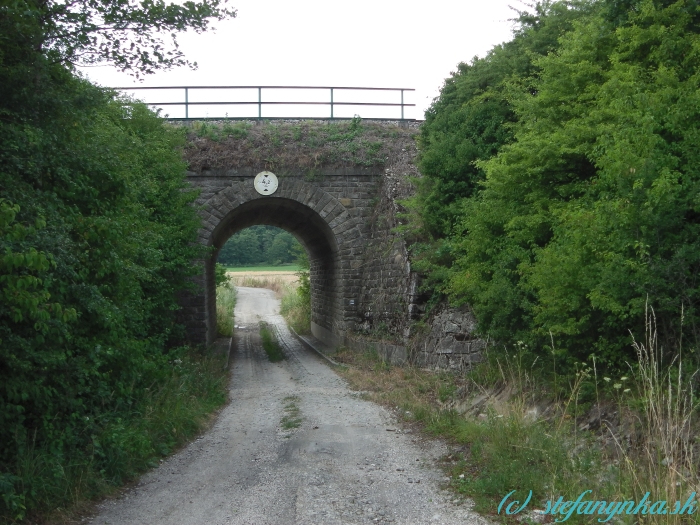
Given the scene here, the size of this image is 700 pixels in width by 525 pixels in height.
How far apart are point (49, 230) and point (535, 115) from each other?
671 cm

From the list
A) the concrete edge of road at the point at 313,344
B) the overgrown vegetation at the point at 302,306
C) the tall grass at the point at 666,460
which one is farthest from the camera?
the overgrown vegetation at the point at 302,306

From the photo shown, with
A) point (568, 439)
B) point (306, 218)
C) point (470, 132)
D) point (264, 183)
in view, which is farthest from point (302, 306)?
point (568, 439)

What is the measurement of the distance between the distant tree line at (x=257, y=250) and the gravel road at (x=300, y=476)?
227 feet

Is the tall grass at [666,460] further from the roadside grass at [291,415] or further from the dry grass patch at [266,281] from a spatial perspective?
the dry grass patch at [266,281]

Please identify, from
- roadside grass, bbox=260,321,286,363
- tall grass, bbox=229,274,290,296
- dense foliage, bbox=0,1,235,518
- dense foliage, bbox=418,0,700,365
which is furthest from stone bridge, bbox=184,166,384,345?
tall grass, bbox=229,274,290,296

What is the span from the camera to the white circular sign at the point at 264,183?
16.7 meters

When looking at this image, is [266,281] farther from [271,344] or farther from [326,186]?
[326,186]

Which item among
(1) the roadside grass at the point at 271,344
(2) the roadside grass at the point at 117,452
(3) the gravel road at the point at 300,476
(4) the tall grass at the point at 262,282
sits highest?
(2) the roadside grass at the point at 117,452

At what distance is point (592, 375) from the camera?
20.9 feet

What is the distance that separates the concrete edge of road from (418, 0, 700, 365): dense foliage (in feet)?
17.9

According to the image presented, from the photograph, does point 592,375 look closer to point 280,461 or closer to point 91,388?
point 280,461

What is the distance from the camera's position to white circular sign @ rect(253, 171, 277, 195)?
54.7 feet

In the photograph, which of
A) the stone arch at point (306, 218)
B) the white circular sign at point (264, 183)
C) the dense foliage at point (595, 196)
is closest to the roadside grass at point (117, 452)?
the dense foliage at point (595, 196)

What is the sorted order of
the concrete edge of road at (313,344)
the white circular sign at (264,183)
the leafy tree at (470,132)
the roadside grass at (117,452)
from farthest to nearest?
the white circular sign at (264,183) < the concrete edge of road at (313,344) < the leafy tree at (470,132) < the roadside grass at (117,452)
